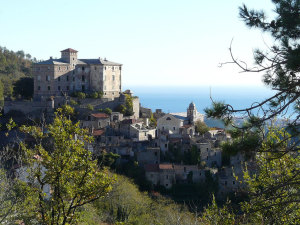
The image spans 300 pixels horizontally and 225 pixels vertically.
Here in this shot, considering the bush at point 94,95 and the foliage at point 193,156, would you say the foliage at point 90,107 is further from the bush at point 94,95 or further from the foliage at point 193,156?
the foliage at point 193,156

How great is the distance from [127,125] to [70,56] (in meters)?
11.0

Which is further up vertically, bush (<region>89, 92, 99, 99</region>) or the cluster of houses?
bush (<region>89, 92, 99, 99</region>)

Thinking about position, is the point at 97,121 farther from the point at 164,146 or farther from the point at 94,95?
the point at 164,146

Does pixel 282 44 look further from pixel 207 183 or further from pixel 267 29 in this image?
pixel 207 183

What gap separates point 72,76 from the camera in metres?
46.8

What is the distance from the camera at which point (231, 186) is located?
3666 cm

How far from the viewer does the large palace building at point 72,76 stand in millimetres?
46250

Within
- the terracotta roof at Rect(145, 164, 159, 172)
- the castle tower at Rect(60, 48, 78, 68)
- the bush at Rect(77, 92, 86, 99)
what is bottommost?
the terracotta roof at Rect(145, 164, 159, 172)

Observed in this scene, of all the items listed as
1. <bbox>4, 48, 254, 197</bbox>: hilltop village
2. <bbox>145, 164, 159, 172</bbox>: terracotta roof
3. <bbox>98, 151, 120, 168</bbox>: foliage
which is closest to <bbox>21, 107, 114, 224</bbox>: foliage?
<bbox>4, 48, 254, 197</bbox>: hilltop village

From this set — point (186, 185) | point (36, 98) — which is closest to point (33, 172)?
point (186, 185)

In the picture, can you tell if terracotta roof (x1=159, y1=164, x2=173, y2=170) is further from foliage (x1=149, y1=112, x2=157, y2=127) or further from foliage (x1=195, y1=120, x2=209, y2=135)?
foliage (x1=149, y1=112, x2=157, y2=127)

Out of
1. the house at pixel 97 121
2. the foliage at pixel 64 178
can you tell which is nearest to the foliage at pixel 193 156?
the house at pixel 97 121

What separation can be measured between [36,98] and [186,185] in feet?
56.9

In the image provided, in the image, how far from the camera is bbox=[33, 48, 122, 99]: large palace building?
4625 centimetres
